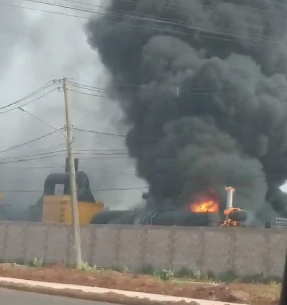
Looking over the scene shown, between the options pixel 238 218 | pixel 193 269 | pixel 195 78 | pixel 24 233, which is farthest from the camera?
pixel 195 78

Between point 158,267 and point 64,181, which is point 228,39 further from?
point 158,267

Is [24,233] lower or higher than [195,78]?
lower

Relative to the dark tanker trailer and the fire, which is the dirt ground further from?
the fire

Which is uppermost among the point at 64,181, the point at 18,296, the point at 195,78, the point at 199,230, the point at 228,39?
the point at 228,39

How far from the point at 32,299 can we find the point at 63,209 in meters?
27.7

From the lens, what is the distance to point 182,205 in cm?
4150

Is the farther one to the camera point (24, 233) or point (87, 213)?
point (87, 213)

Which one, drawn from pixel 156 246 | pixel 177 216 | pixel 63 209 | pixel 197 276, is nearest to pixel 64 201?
pixel 63 209

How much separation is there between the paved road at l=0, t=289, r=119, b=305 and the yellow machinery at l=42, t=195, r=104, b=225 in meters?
A: 25.6

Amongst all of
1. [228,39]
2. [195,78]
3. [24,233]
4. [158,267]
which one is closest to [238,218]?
[158,267]

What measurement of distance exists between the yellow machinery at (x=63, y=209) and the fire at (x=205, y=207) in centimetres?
701

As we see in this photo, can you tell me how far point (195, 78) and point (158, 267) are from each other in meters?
19.5

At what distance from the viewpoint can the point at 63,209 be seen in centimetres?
4106

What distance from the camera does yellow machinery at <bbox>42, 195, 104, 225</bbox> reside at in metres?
40.9
